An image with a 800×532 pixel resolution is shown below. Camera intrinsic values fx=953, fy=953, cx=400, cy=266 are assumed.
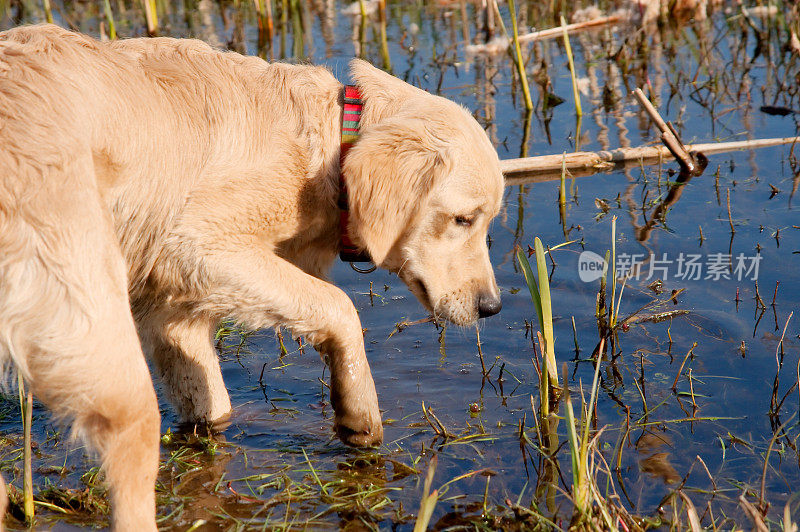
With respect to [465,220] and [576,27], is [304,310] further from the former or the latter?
[576,27]

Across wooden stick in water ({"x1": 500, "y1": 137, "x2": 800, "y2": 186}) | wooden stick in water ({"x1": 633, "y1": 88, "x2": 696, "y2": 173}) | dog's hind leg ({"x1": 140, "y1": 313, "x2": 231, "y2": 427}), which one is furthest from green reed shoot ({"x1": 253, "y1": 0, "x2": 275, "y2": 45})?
dog's hind leg ({"x1": 140, "y1": 313, "x2": 231, "y2": 427})

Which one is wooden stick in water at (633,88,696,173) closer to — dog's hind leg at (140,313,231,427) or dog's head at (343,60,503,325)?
dog's head at (343,60,503,325)

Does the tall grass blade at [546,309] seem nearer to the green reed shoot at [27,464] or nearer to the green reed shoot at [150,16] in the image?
the green reed shoot at [27,464]

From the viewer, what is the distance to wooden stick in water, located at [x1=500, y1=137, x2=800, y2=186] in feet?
21.9

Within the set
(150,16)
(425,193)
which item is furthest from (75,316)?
(150,16)

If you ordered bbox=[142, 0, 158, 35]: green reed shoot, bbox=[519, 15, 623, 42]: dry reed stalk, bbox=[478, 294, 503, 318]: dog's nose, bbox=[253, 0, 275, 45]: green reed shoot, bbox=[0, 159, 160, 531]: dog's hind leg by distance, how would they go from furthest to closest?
1. bbox=[253, 0, 275, 45]: green reed shoot
2. bbox=[519, 15, 623, 42]: dry reed stalk
3. bbox=[142, 0, 158, 35]: green reed shoot
4. bbox=[478, 294, 503, 318]: dog's nose
5. bbox=[0, 159, 160, 531]: dog's hind leg

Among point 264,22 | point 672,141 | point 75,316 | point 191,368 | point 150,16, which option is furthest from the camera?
point 264,22

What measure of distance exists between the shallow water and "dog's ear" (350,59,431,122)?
1.39 feet

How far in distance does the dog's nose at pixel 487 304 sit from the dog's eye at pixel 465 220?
0.33m

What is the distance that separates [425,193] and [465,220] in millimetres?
268

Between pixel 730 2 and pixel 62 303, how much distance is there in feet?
33.2

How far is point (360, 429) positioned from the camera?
3.92 metres

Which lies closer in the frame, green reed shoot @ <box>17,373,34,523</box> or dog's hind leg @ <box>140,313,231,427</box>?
green reed shoot @ <box>17,373,34,523</box>

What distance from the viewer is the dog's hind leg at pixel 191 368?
428 centimetres
